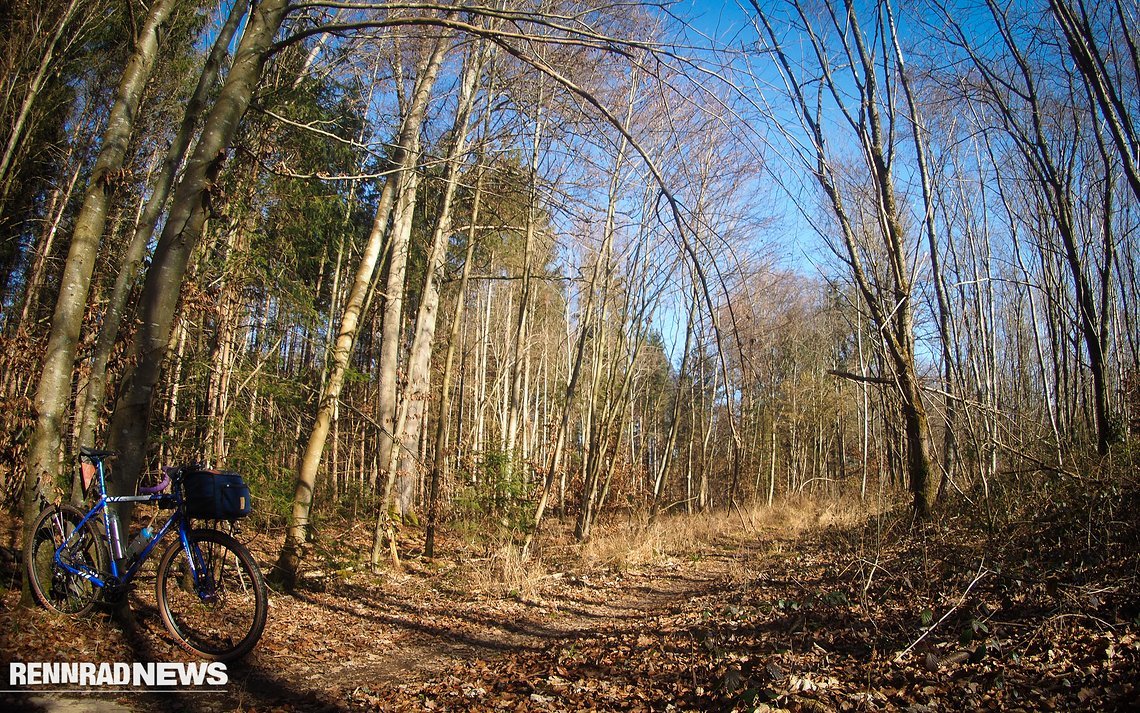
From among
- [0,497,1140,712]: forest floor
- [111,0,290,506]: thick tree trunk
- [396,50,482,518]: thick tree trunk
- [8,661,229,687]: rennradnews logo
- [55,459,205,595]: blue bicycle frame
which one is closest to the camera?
[0,497,1140,712]: forest floor

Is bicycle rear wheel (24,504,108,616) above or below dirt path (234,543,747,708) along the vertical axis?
above

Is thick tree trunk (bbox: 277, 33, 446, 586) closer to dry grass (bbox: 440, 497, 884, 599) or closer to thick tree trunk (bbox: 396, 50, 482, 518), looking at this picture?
thick tree trunk (bbox: 396, 50, 482, 518)

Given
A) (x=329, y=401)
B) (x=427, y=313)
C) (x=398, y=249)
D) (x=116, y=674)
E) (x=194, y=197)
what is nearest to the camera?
(x=116, y=674)

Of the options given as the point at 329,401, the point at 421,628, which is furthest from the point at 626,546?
the point at 329,401

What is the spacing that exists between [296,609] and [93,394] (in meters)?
2.32

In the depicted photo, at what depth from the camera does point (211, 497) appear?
3.42 meters

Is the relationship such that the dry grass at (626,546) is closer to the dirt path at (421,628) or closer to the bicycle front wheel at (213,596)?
the dirt path at (421,628)

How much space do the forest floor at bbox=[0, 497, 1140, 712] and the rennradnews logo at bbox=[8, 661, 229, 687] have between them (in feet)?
0.32

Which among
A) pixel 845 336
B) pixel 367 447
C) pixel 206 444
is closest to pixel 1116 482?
pixel 206 444

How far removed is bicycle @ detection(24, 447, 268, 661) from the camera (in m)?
3.42

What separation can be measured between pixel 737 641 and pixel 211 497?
10.3 ft

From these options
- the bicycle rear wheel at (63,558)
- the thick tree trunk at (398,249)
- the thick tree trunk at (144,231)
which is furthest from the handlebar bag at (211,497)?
the thick tree trunk at (398,249)

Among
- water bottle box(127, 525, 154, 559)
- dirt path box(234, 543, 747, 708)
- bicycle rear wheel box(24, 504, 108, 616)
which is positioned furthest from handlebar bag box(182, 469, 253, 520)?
dirt path box(234, 543, 747, 708)

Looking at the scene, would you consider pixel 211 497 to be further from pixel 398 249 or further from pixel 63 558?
pixel 398 249
